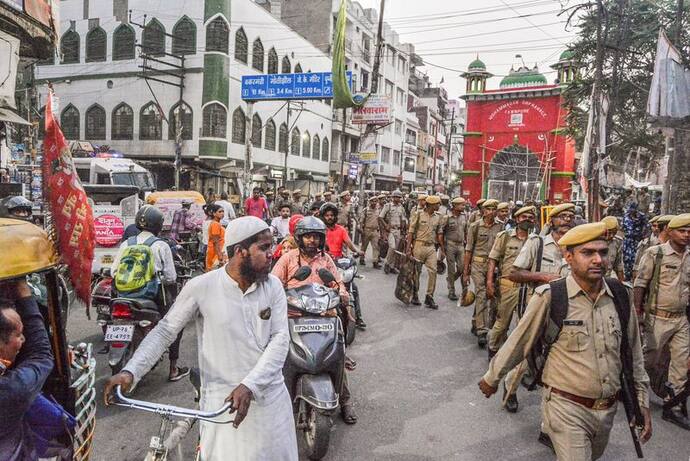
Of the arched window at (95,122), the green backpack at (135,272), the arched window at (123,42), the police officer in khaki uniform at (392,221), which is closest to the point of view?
the green backpack at (135,272)

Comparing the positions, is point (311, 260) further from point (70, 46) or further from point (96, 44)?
point (70, 46)

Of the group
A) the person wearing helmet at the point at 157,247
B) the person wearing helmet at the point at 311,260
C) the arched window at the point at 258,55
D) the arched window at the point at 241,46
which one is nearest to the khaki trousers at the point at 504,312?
the person wearing helmet at the point at 311,260

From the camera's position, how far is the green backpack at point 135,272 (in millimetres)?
4664

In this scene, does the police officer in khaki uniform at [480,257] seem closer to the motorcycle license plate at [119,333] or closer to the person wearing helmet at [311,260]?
the person wearing helmet at [311,260]

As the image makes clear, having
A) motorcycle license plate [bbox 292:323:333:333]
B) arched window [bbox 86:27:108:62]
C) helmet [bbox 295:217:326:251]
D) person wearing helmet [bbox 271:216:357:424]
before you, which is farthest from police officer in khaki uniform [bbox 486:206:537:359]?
arched window [bbox 86:27:108:62]

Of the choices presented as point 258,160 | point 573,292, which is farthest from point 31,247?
point 258,160

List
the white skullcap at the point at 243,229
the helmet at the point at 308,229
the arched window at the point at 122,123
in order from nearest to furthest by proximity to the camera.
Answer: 1. the white skullcap at the point at 243,229
2. the helmet at the point at 308,229
3. the arched window at the point at 122,123

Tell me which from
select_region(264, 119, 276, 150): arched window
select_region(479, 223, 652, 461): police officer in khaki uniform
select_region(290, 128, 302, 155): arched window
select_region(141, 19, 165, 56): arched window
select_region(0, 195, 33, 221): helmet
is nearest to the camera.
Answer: select_region(479, 223, 652, 461): police officer in khaki uniform

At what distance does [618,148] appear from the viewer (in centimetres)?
1842

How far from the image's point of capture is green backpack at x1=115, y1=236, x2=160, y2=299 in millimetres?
4664

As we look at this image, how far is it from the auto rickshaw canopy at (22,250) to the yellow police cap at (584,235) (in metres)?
2.51

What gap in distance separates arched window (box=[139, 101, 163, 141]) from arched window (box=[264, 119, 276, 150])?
6153mm

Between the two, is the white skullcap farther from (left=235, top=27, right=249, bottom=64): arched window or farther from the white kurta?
(left=235, top=27, right=249, bottom=64): arched window

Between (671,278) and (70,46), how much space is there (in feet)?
108
